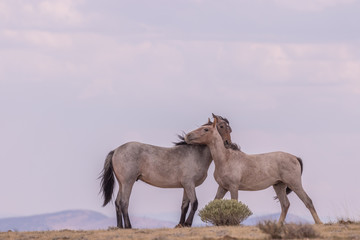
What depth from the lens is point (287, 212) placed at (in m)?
22.8

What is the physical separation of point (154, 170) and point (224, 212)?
7.54 feet

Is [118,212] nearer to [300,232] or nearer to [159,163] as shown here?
[159,163]

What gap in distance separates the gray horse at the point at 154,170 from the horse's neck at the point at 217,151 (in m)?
0.25

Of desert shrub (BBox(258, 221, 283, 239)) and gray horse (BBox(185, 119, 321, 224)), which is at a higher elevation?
gray horse (BBox(185, 119, 321, 224))

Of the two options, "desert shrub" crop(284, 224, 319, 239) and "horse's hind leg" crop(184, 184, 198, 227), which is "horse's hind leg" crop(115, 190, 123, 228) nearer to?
"horse's hind leg" crop(184, 184, 198, 227)

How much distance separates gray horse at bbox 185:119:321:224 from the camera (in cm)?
2172

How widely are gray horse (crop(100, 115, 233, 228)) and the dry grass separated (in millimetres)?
1662

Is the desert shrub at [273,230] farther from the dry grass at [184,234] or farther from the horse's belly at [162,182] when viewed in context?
the horse's belly at [162,182]

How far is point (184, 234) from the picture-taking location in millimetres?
17625

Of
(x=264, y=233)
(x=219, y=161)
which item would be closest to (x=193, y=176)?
(x=219, y=161)

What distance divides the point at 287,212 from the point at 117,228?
516cm

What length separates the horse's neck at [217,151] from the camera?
21766 mm

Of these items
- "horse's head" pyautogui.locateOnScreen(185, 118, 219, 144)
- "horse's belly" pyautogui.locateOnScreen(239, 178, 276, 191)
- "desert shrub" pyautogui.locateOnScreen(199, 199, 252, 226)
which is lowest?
"desert shrub" pyautogui.locateOnScreen(199, 199, 252, 226)

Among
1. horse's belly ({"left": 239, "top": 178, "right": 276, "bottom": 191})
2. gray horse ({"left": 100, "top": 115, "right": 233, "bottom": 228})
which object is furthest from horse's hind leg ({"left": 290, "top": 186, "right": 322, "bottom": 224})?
gray horse ({"left": 100, "top": 115, "right": 233, "bottom": 228})
